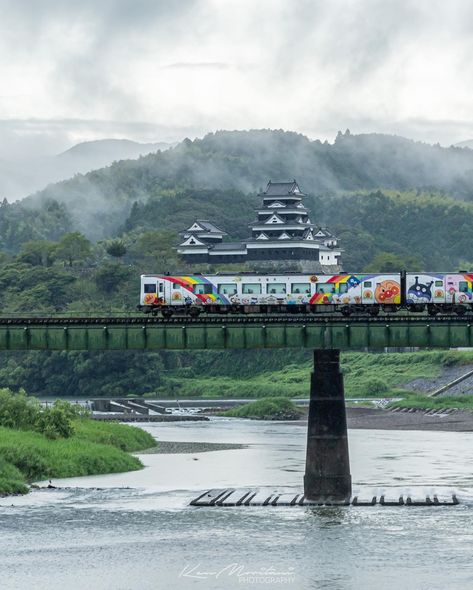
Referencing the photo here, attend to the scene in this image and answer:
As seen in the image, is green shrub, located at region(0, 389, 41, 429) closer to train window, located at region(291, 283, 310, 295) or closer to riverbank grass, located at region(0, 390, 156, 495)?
riverbank grass, located at region(0, 390, 156, 495)

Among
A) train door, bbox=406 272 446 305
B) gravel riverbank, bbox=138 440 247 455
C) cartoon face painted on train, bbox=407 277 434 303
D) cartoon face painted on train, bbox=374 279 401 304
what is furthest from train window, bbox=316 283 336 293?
gravel riverbank, bbox=138 440 247 455

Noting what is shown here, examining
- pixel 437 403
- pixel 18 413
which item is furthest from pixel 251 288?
pixel 437 403

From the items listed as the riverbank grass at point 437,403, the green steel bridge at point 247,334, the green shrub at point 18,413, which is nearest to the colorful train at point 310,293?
the green shrub at point 18,413

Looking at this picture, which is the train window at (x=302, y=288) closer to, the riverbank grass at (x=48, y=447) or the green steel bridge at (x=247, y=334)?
the riverbank grass at (x=48, y=447)

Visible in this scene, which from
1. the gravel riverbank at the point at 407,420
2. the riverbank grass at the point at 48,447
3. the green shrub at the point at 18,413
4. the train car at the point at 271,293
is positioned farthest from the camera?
the gravel riverbank at the point at 407,420

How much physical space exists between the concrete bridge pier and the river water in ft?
8.59

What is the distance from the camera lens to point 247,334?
83.9 metres

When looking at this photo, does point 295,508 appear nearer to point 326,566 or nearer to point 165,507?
point 165,507

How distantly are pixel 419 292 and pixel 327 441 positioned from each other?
3594 centimetres

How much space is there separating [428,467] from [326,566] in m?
40.2

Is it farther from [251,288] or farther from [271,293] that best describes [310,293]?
[251,288]

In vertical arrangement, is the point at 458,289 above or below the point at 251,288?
below

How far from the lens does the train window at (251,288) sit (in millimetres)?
115938

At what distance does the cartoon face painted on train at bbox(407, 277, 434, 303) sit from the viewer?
113000 mm
